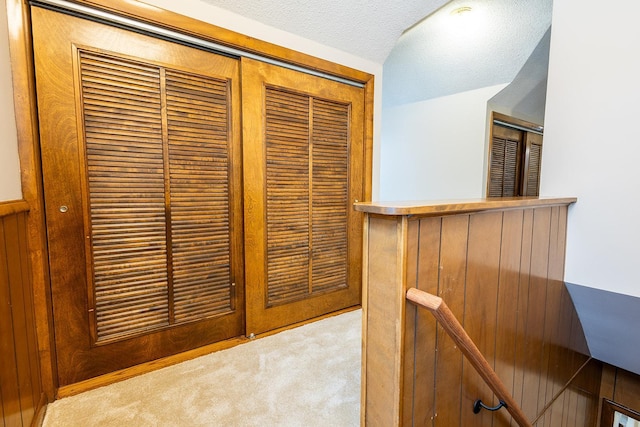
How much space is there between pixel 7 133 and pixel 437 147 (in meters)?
3.60

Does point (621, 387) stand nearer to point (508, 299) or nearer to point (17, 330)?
point (508, 299)

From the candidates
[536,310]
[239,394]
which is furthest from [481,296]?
[239,394]

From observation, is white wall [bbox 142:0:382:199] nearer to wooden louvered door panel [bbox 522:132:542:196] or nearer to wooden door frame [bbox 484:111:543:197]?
wooden door frame [bbox 484:111:543:197]

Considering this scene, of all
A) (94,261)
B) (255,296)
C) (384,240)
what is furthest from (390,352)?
(94,261)

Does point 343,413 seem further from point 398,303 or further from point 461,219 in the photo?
point 461,219

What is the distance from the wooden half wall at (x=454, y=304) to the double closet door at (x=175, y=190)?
3.48ft

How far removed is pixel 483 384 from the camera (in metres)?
1.15

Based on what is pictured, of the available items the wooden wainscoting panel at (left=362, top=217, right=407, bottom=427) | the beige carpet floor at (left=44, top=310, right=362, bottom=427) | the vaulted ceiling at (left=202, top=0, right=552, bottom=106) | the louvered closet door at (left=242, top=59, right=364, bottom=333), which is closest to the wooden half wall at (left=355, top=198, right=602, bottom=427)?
the wooden wainscoting panel at (left=362, top=217, right=407, bottom=427)

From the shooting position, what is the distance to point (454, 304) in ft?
3.17

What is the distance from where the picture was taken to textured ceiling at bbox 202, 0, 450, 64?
5.36ft

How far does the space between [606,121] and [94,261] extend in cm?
273

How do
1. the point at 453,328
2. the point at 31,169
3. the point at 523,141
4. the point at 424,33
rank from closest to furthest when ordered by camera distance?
Answer: the point at 453,328 → the point at 31,169 → the point at 424,33 → the point at 523,141

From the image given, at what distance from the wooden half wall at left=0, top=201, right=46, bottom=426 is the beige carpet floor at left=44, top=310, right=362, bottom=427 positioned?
22 centimetres

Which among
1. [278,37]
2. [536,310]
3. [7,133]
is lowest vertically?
[536,310]
